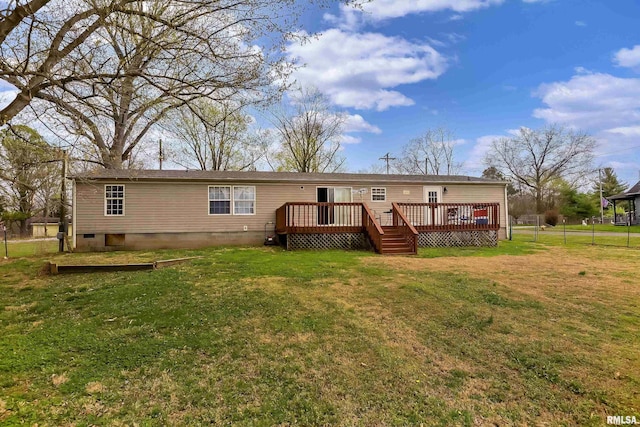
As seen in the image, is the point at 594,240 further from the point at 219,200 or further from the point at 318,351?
the point at 318,351

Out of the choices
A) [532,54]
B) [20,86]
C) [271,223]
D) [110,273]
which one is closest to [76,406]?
[20,86]

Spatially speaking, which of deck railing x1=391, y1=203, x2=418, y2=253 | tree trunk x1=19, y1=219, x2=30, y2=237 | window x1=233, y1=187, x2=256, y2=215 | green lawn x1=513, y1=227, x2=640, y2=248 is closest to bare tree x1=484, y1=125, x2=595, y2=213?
green lawn x1=513, y1=227, x2=640, y2=248

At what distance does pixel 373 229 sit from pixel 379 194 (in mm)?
3437

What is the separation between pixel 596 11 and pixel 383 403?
12771 mm

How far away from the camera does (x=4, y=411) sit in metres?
2.53

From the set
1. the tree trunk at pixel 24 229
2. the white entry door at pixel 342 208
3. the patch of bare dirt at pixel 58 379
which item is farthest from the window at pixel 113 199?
the tree trunk at pixel 24 229

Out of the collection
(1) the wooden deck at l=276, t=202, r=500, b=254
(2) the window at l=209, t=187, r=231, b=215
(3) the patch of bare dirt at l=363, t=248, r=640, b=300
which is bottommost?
(3) the patch of bare dirt at l=363, t=248, r=640, b=300

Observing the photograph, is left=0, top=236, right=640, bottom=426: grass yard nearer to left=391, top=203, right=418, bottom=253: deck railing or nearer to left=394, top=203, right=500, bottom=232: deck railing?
left=391, top=203, right=418, bottom=253: deck railing

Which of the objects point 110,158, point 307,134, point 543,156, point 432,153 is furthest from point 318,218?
point 543,156

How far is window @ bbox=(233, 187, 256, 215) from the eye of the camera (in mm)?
13656

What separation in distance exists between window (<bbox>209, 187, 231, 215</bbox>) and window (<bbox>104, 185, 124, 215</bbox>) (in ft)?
10.7

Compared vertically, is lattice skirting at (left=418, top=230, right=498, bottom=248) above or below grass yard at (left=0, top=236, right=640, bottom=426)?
above

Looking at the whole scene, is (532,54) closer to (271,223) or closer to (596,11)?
(596,11)

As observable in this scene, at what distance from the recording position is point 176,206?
1310 centimetres
